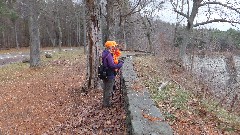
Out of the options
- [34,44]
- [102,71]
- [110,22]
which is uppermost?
[110,22]

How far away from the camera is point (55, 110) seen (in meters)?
10.0

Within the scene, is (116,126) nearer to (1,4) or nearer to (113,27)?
(113,27)

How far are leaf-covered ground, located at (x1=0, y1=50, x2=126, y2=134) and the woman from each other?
0.40 metres

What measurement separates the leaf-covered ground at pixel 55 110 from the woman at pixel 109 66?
0.40 meters

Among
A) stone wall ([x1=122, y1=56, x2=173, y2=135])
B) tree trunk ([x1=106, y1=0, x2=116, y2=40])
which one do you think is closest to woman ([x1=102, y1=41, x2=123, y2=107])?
stone wall ([x1=122, y1=56, x2=173, y2=135])

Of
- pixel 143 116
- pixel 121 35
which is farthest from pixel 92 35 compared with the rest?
pixel 121 35

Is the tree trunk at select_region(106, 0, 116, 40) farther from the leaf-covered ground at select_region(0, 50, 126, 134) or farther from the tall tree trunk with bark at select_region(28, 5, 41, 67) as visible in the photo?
the tall tree trunk with bark at select_region(28, 5, 41, 67)

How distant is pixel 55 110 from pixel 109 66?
262cm

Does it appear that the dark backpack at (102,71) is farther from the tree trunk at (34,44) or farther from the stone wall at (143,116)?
the tree trunk at (34,44)

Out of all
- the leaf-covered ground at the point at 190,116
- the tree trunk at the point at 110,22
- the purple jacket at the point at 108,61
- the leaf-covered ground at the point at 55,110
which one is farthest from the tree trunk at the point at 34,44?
the purple jacket at the point at 108,61

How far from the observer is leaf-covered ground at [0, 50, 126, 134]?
315 inches

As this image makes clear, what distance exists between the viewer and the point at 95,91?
36.6 ft

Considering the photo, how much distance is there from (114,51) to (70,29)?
4972cm

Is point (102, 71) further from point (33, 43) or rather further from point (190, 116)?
point (33, 43)
